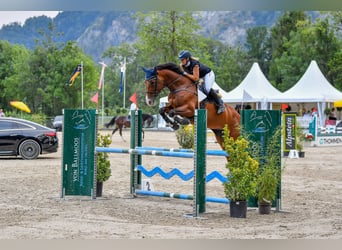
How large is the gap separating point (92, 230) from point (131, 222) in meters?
0.86

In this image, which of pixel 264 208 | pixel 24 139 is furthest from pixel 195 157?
pixel 24 139

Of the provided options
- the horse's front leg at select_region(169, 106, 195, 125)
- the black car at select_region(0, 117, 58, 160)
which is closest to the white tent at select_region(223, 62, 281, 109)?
the black car at select_region(0, 117, 58, 160)

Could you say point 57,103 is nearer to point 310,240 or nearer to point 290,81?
point 290,81

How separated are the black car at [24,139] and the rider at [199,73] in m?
8.54

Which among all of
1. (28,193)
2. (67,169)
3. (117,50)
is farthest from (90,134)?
(117,50)

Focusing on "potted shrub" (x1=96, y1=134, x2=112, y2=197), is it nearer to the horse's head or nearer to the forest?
the horse's head

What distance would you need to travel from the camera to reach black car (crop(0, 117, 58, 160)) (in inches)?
780

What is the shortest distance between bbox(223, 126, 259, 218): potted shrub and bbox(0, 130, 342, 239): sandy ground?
0.70 ft

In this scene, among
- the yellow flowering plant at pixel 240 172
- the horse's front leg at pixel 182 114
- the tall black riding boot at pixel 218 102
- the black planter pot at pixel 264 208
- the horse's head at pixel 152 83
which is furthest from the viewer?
the tall black riding boot at pixel 218 102

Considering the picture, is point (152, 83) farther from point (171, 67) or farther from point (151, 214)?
point (151, 214)

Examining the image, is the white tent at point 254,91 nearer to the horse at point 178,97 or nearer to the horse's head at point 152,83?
the horse at point 178,97

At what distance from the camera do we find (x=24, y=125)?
789 inches

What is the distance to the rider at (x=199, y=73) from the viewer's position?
12305 millimetres

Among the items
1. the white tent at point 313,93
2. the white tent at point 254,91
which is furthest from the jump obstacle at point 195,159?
A: the white tent at point 254,91
